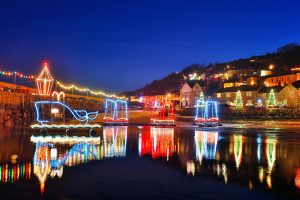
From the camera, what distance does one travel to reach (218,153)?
2311 centimetres

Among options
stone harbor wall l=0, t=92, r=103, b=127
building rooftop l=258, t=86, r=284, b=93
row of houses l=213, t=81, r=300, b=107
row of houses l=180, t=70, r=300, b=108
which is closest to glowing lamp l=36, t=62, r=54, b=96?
stone harbor wall l=0, t=92, r=103, b=127

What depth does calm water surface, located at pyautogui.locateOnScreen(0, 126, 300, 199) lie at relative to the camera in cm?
1347

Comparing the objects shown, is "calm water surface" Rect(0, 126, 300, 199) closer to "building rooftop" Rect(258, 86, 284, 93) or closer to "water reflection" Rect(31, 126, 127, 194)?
"water reflection" Rect(31, 126, 127, 194)

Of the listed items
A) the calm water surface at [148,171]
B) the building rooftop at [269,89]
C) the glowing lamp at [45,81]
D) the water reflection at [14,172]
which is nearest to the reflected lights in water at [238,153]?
the calm water surface at [148,171]

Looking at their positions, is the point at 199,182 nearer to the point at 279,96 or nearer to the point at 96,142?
the point at 96,142

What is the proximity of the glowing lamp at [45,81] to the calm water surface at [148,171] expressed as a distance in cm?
3277

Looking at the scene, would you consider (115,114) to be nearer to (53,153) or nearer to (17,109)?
(17,109)

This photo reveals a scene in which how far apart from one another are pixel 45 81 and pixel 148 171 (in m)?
43.7

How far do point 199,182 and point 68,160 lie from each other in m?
7.87

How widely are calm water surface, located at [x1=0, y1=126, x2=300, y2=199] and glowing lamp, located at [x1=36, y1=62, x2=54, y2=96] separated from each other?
32.8 metres

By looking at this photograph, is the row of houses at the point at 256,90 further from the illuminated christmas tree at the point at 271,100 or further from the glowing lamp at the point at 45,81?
the glowing lamp at the point at 45,81

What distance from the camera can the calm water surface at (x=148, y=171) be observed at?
44.2 feet

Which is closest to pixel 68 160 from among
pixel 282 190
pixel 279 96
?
→ pixel 282 190

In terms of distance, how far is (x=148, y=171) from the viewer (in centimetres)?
1753
